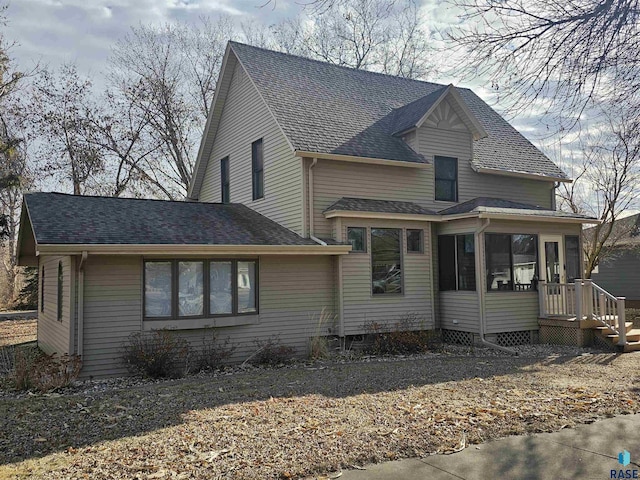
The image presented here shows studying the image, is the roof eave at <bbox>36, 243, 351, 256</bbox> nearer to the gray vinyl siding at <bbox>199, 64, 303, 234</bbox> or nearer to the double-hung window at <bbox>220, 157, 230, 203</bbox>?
the gray vinyl siding at <bbox>199, 64, 303, 234</bbox>

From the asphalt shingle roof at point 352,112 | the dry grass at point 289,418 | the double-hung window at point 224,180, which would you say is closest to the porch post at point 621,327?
the dry grass at point 289,418

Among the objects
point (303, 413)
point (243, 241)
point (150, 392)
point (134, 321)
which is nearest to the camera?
point (303, 413)

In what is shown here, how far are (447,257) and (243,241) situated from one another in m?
5.90

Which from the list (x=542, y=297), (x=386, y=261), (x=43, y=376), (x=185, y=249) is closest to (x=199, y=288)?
(x=185, y=249)

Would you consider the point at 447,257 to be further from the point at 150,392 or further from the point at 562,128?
the point at 150,392

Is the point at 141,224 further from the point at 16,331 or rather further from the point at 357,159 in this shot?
the point at 16,331

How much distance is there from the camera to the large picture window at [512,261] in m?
14.4

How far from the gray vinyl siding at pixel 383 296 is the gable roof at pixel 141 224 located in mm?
1053

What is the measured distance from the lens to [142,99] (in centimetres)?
2848

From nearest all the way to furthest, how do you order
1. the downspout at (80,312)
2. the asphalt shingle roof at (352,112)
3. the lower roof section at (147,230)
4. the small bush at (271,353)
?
1. the downspout at (80,312)
2. the lower roof section at (147,230)
3. the small bush at (271,353)
4. the asphalt shingle roof at (352,112)

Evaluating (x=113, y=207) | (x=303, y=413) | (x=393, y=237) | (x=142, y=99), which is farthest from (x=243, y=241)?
(x=142, y=99)

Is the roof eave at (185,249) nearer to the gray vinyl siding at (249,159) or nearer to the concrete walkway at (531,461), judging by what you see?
the gray vinyl siding at (249,159)

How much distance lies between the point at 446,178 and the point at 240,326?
25.2 ft

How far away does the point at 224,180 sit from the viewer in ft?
59.8
